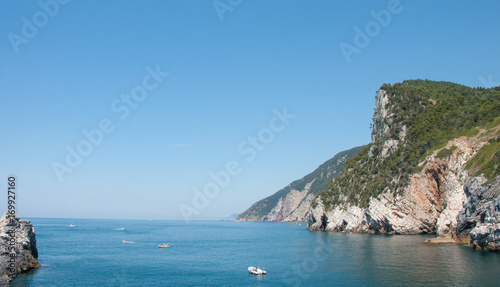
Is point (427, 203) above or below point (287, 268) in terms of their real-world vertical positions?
above

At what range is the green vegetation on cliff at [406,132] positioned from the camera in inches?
3890

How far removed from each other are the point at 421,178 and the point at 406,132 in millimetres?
28118

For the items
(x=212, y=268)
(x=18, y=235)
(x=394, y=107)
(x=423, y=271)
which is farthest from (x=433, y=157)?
(x=18, y=235)

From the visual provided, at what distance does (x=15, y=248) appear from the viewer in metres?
45.2

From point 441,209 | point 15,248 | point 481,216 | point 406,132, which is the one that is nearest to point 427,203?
point 441,209

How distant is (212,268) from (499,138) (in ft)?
210

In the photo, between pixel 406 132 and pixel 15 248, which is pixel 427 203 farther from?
pixel 15 248

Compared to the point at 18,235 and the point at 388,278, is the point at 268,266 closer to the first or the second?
the point at 388,278

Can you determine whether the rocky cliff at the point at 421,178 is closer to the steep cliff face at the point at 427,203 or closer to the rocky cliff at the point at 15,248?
the steep cliff face at the point at 427,203

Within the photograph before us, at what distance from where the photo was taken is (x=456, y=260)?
162ft

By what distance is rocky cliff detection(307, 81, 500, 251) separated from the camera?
62031 mm

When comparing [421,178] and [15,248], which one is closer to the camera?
[15,248]

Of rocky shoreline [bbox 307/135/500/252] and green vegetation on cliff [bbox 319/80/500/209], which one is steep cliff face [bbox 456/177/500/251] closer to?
rocky shoreline [bbox 307/135/500/252]

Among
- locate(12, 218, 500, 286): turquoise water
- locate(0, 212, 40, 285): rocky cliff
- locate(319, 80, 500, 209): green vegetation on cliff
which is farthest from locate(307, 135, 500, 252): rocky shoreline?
locate(0, 212, 40, 285): rocky cliff
